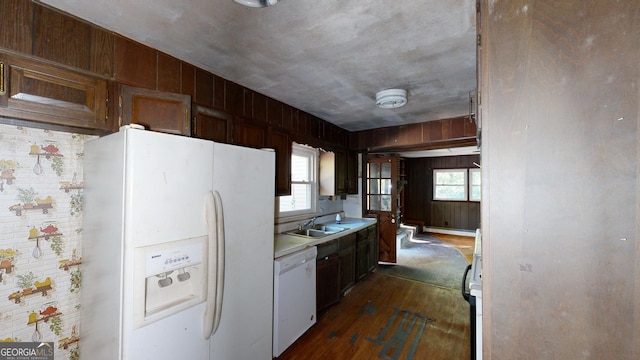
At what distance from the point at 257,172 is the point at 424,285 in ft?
10.4

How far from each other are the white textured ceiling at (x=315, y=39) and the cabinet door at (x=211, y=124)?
0.34 meters

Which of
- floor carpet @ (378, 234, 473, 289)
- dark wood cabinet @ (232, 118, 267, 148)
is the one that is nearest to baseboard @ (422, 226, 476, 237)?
floor carpet @ (378, 234, 473, 289)

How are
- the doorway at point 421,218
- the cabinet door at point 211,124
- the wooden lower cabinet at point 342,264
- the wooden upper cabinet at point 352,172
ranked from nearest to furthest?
1. the cabinet door at point 211,124
2. the wooden lower cabinet at point 342,264
3. the wooden upper cabinet at point 352,172
4. the doorway at point 421,218

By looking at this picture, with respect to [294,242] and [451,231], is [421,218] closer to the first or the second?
[451,231]

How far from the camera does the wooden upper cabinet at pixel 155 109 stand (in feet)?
5.19

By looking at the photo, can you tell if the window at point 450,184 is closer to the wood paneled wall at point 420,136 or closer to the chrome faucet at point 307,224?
the wood paneled wall at point 420,136

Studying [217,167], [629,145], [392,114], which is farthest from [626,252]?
[392,114]

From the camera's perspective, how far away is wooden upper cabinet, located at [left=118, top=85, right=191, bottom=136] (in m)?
1.58

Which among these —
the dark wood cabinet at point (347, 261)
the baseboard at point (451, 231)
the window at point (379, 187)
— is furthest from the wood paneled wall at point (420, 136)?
the baseboard at point (451, 231)

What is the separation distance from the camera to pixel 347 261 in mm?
3309

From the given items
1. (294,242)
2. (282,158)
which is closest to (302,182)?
(282,158)

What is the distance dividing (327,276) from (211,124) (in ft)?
A: 6.73

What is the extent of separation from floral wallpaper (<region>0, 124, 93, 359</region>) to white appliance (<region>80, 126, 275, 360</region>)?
90 mm

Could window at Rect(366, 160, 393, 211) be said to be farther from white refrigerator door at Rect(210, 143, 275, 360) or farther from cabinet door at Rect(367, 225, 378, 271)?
white refrigerator door at Rect(210, 143, 275, 360)
